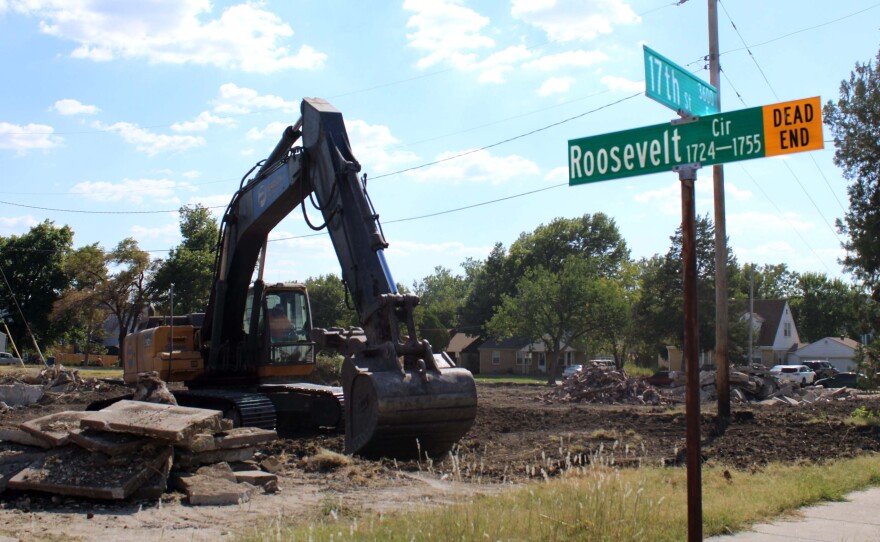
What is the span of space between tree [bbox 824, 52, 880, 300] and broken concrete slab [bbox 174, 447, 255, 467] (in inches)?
802

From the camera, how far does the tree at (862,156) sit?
80.5 feet

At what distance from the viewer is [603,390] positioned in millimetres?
31703

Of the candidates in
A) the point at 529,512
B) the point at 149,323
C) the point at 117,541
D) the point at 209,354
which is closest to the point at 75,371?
the point at 149,323

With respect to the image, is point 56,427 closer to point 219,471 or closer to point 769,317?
point 219,471

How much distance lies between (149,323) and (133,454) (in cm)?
902

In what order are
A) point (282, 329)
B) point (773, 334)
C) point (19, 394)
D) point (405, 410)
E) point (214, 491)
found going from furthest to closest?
1. point (773, 334)
2. point (19, 394)
3. point (282, 329)
4. point (405, 410)
5. point (214, 491)

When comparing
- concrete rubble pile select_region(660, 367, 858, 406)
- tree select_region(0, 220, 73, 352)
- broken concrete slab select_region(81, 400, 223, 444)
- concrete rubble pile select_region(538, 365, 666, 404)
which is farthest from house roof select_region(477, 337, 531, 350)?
broken concrete slab select_region(81, 400, 223, 444)

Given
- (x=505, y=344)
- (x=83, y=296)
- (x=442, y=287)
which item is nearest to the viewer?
(x=83, y=296)

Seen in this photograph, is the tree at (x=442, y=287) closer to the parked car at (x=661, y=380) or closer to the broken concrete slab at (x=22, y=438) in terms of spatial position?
the parked car at (x=661, y=380)

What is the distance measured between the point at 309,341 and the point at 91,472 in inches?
284

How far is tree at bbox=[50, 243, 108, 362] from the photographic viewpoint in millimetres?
60500

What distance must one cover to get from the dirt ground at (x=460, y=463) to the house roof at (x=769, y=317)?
55.1 meters

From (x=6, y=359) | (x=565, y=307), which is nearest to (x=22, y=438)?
(x=565, y=307)

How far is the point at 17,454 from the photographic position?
10.2 metres
